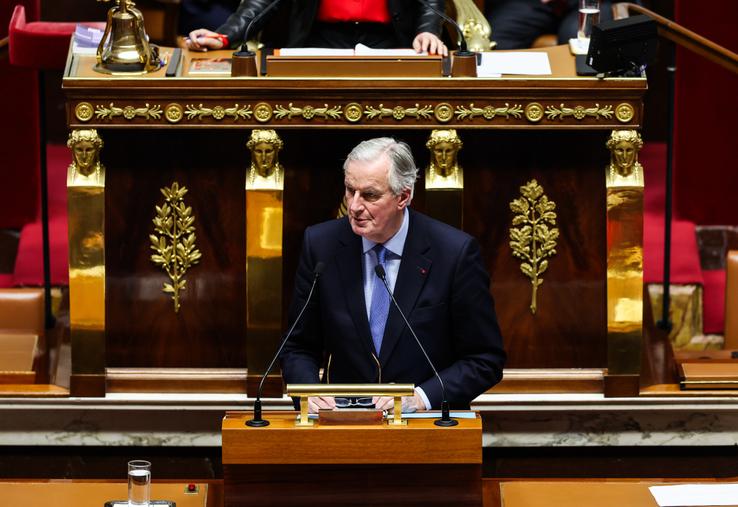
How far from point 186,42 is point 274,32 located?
52cm

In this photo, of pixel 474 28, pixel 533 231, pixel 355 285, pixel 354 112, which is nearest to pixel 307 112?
pixel 354 112

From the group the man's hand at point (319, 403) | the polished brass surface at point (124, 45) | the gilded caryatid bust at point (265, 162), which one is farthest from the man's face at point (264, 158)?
the man's hand at point (319, 403)

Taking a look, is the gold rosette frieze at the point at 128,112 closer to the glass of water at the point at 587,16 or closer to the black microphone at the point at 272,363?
the black microphone at the point at 272,363

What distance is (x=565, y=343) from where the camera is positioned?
4824 millimetres

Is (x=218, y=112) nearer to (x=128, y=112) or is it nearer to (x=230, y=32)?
(x=128, y=112)

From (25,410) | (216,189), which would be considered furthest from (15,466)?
(216,189)

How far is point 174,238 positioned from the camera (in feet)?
15.6

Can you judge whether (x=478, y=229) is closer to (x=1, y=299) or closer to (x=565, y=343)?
(x=565, y=343)

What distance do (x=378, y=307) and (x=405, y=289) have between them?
0.10m

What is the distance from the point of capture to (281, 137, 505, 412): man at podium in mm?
3723

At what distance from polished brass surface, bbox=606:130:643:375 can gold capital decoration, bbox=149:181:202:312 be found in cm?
126

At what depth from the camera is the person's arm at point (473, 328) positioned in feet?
12.2

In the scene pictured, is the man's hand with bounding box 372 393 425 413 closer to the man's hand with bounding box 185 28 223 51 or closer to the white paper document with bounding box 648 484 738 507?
the white paper document with bounding box 648 484 738 507

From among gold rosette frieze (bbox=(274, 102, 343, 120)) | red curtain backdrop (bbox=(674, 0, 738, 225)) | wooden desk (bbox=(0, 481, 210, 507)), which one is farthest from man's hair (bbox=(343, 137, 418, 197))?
red curtain backdrop (bbox=(674, 0, 738, 225))
